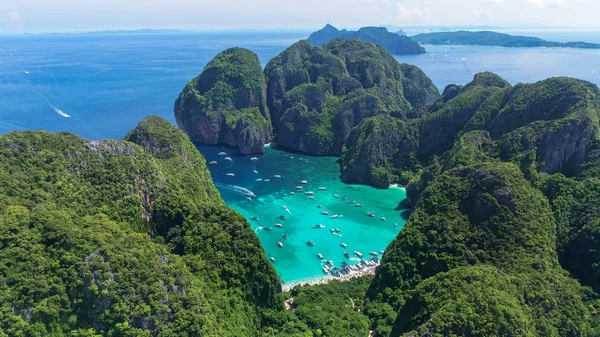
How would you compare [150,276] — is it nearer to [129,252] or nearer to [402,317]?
[129,252]

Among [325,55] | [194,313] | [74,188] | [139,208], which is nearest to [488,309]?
[194,313]

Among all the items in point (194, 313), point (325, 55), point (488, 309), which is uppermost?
point (325, 55)

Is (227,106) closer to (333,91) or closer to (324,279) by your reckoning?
(333,91)

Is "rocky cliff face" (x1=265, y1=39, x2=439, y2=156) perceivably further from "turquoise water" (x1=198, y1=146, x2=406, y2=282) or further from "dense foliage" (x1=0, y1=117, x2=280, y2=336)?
"dense foliage" (x1=0, y1=117, x2=280, y2=336)

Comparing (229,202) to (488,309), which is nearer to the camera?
(488,309)

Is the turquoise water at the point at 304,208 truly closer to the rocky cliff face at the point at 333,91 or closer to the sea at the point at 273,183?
the sea at the point at 273,183

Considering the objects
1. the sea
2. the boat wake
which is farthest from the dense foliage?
the boat wake

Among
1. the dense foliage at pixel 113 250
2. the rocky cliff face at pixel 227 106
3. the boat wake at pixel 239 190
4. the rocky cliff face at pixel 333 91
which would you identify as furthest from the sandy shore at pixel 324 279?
the rocky cliff face at pixel 227 106

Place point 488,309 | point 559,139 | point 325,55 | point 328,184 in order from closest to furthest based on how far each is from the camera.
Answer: point 488,309, point 559,139, point 328,184, point 325,55
